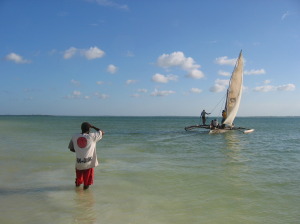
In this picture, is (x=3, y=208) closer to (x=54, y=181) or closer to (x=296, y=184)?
(x=54, y=181)

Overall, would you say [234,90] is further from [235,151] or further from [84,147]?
[84,147]

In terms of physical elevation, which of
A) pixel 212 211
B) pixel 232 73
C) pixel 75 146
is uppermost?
pixel 232 73

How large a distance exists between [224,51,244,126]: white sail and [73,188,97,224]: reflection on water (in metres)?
24.4

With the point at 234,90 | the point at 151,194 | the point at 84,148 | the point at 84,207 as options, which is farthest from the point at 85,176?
the point at 234,90

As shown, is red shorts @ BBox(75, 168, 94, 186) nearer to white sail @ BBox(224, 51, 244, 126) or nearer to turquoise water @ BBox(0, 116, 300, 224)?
turquoise water @ BBox(0, 116, 300, 224)

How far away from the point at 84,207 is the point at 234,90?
85.5 ft

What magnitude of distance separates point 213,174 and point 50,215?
5576mm

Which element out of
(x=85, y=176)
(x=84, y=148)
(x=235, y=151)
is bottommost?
(x=235, y=151)

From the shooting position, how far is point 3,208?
211 inches

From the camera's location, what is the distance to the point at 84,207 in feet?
18.1

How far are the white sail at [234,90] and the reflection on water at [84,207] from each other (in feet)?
80.0

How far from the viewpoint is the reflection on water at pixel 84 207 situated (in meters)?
4.91

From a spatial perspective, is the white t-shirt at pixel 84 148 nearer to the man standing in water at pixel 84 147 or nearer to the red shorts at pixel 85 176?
the man standing in water at pixel 84 147

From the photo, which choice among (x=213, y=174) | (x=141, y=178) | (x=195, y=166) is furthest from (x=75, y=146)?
(x=195, y=166)
